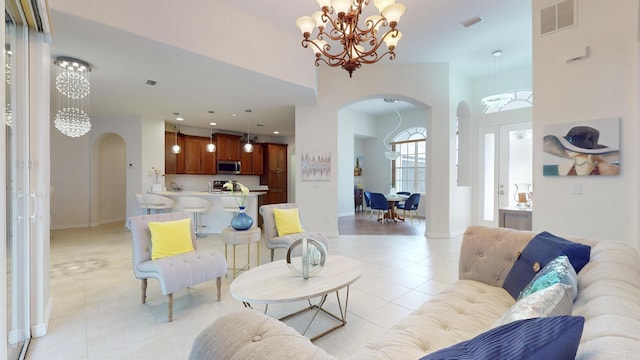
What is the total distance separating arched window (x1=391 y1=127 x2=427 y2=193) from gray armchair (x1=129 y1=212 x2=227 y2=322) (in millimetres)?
7727

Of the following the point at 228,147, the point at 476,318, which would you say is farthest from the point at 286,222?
the point at 228,147

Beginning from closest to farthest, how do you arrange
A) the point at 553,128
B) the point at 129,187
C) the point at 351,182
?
the point at 553,128 → the point at 129,187 → the point at 351,182

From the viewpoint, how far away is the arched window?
9258mm

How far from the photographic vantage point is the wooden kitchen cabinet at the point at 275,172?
966 centimetres

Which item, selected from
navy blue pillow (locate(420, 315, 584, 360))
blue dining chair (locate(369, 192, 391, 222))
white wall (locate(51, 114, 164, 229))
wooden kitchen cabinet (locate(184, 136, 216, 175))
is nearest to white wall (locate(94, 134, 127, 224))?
white wall (locate(51, 114, 164, 229))

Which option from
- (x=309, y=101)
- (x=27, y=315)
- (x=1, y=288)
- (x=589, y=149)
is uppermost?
(x=309, y=101)

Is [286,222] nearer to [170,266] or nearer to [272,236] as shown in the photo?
[272,236]

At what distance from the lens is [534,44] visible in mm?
3424

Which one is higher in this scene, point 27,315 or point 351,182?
point 351,182

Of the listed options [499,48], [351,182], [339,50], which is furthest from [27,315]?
[351,182]

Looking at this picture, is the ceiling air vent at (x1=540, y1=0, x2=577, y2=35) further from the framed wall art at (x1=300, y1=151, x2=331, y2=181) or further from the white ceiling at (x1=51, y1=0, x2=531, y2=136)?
the framed wall art at (x1=300, y1=151, x2=331, y2=181)

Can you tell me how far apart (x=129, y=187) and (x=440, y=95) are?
743 centimetres

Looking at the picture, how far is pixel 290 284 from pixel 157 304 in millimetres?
1609

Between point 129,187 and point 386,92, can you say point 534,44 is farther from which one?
point 129,187
